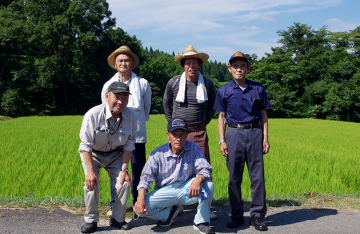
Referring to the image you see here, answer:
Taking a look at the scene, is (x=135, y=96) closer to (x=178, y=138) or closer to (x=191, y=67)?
(x=191, y=67)

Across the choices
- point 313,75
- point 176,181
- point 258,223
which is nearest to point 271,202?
point 258,223

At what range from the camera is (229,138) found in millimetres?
3363

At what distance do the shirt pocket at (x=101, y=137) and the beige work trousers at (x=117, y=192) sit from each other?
202 mm

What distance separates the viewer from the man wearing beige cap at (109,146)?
2918mm

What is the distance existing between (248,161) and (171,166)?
918mm

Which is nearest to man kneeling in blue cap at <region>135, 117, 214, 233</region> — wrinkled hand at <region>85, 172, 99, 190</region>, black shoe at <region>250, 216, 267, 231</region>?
wrinkled hand at <region>85, 172, 99, 190</region>

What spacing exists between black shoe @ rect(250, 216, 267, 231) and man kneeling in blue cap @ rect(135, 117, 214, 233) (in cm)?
57

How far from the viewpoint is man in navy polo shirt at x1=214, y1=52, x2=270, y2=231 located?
3230 millimetres

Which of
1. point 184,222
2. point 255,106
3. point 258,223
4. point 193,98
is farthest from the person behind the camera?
point 193,98

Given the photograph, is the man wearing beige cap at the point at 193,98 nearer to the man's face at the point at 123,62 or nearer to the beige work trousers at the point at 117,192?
the man's face at the point at 123,62

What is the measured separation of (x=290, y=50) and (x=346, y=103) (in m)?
15.1

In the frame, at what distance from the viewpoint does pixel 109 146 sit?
3.12m

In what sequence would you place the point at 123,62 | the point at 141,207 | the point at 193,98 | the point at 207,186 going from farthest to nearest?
1. the point at 193,98
2. the point at 123,62
3. the point at 207,186
4. the point at 141,207

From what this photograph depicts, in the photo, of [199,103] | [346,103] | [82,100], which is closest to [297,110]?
[346,103]
